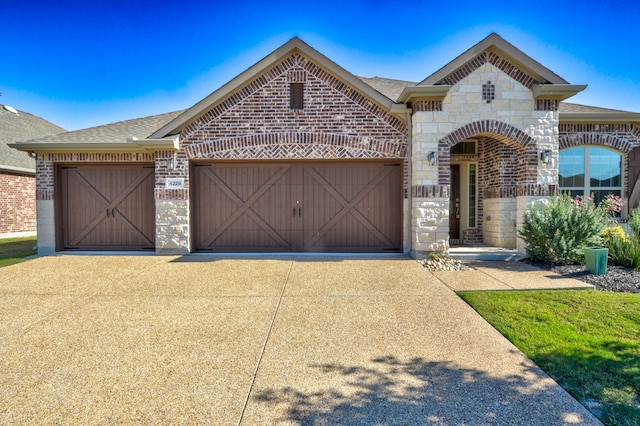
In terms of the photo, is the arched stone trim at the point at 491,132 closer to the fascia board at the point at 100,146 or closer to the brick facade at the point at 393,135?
the brick facade at the point at 393,135

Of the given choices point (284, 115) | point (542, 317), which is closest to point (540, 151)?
point (542, 317)

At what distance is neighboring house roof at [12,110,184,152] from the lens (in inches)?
352

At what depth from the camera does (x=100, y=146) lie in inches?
353

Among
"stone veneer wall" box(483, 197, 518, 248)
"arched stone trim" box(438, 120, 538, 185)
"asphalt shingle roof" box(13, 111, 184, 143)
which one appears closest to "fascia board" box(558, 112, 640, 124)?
"arched stone trim" box(438, 120, 538, 185)

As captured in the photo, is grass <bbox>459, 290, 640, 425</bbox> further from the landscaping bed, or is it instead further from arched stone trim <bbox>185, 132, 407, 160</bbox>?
arched stone trim <bbox>185, 132, 407, 160</bbox>

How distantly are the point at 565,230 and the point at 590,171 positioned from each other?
3675mm

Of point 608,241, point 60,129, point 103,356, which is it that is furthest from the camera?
point 60,129

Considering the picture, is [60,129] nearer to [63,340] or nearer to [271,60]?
[271,60]

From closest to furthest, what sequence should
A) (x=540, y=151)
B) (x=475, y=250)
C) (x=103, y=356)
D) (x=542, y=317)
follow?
(x=103, y=356) → (x=542, y=317) → (x=540, y=151) → (x=475, y=250)

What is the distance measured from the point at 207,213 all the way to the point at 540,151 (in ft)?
28.7

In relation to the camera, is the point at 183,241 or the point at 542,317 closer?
the point at 542,317

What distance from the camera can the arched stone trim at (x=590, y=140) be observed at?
920 cm

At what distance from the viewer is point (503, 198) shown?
9320 mm

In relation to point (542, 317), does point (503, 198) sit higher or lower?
higher
